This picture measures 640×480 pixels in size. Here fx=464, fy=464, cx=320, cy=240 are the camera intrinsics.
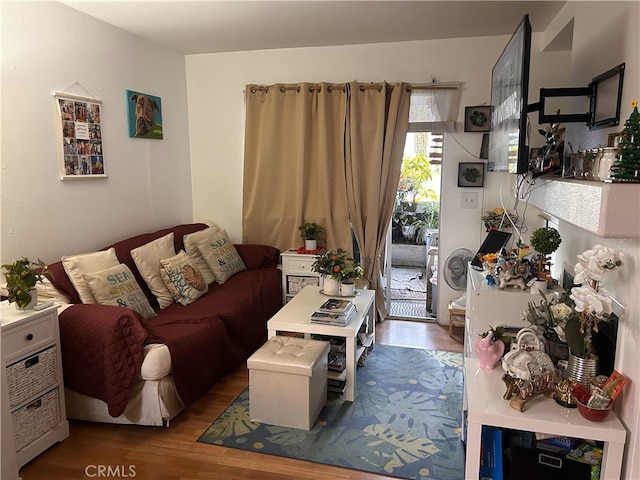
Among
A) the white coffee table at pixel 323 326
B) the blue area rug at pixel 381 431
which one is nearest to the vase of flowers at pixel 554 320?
the blue area rug at pixel 381 431

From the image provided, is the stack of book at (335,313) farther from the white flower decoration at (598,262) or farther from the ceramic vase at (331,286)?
the white flower decoration at (598,262)

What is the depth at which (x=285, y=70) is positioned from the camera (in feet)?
14.3

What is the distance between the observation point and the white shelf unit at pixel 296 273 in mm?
4191

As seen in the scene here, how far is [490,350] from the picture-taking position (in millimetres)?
2031

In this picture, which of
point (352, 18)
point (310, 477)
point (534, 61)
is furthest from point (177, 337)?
point (534, 61)

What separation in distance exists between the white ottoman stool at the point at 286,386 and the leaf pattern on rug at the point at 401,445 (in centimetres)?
36

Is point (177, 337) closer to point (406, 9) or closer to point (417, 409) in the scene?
point (417, 409)

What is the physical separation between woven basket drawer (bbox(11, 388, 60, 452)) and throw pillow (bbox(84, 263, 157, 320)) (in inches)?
23.3

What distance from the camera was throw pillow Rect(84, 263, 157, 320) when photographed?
2.80m

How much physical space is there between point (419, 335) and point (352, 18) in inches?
104

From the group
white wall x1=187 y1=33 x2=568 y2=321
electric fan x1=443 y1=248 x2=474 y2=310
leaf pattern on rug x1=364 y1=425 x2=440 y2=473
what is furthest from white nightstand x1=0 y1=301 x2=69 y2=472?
electric fan x1=443 y1=248 x2=474 y2=310

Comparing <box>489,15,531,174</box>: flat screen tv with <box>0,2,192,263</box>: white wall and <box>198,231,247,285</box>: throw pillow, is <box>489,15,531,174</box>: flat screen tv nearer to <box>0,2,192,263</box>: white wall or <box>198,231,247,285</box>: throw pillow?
<box>198,231,247,285</box>: throw pillow

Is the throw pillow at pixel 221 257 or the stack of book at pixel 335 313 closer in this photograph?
Result: the stack of book at pixel 335 313

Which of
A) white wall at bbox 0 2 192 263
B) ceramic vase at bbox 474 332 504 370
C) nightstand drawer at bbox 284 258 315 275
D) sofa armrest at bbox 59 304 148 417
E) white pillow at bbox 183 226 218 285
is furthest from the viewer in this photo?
nightstand drawer at bbox 284 258 315 275
